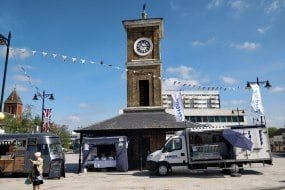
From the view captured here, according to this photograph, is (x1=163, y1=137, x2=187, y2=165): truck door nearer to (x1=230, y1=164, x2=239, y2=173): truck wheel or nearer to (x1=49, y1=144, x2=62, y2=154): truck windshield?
(x1=230, y1=164, x2=239, y2=173): truck wheel

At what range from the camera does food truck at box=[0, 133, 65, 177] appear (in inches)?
816

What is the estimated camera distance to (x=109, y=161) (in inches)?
899

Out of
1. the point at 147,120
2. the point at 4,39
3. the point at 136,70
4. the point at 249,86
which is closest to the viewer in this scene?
the point at 4,39

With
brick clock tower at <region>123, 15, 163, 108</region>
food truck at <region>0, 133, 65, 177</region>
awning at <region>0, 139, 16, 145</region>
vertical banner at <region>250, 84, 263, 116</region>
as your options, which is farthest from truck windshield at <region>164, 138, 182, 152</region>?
awning at <region>0, 139, 16, 145</region>

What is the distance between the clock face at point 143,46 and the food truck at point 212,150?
11261 mm

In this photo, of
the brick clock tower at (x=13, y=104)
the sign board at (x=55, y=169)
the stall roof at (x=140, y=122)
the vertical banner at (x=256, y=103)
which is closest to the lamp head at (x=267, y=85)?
the vertical banner at (x=256, y=103)

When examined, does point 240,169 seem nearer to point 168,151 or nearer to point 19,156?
point 168,151

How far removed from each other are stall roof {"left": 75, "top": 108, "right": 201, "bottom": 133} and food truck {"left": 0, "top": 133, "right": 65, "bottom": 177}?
280cm

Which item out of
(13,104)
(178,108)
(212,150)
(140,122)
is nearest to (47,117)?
(140,122)

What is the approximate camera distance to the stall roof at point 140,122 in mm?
22203

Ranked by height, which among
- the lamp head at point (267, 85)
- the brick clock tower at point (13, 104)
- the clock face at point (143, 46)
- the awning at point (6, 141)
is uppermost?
the brick clock tower at point (13, 104)

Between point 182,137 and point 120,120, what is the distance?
7053 millimetres

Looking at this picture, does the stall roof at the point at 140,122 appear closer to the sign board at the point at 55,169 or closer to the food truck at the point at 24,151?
the food truck at the point at 24,151

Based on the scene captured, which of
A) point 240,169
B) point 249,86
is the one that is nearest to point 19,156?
point 240,169
